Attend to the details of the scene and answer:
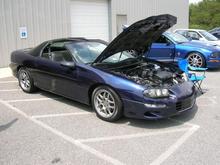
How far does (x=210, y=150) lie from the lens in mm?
3477

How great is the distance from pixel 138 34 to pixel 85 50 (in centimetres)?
111

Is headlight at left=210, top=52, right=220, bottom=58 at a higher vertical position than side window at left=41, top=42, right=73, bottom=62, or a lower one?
lower

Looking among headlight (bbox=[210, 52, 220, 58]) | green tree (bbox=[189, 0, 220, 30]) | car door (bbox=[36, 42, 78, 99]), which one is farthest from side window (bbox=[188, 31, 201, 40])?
green tree (bbox=[189, 0, 220, 30])

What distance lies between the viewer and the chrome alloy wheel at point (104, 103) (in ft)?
14.4

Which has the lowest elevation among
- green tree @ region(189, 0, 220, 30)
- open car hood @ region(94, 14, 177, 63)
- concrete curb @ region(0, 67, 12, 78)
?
concrete curb @ region(0, 67, 12, 78)

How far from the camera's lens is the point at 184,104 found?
169 inches

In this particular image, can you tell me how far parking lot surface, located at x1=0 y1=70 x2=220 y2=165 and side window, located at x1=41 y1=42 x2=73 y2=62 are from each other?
3.08 ft

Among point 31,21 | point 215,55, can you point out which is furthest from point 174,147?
point 31,21

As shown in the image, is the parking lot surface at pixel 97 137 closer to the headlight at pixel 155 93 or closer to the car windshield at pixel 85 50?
→ the headlight at pixel 155 93

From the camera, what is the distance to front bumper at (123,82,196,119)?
4.02 metres

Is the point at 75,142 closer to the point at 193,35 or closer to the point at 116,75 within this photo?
the point at 116,75

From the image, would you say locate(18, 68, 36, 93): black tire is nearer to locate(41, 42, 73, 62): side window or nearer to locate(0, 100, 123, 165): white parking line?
locate(41, 42, 73, 62): side window

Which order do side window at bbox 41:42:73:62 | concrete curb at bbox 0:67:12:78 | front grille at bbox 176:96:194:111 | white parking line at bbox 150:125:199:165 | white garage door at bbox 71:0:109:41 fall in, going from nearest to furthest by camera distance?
white parking line at bbox 150:125:199:165 < front grille at bbox 176:96:194:111 < side window at bbox 41:42:73:62 < concrete curb at bbox 0:67:12:78 < white garage door at bbox 71:0:109:41

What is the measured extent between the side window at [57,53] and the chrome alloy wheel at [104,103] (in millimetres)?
1024
